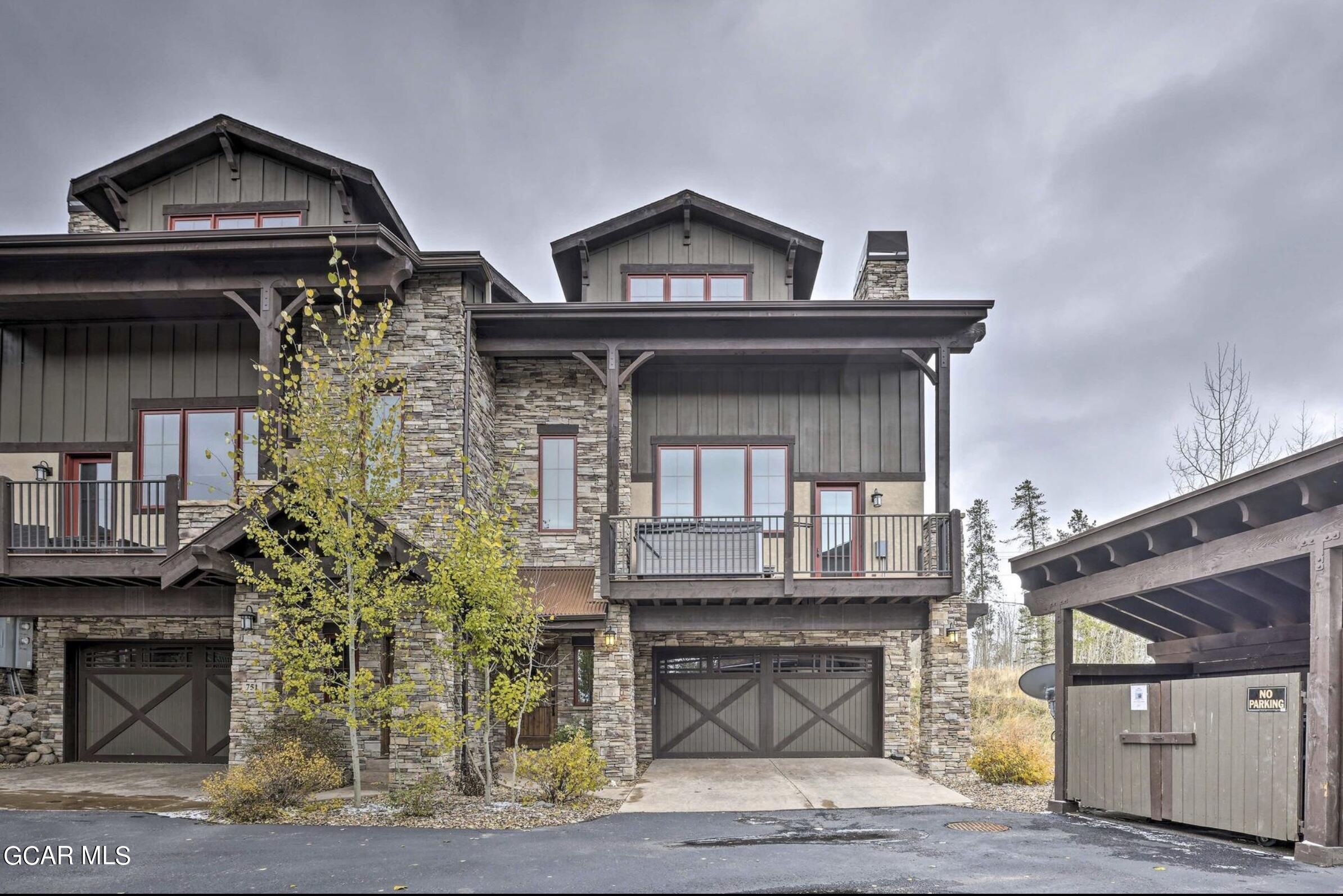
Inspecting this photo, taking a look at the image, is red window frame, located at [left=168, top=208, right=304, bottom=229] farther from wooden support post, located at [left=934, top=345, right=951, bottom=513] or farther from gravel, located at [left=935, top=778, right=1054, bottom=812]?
gravel, located at [left=935, top=778, right=1054, bottom=812]

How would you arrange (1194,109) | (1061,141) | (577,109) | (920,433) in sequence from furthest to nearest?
(577,109), (1061,141), (1194,109), (920,433)

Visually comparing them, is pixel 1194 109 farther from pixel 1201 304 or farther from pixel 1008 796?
pixel 1008 796

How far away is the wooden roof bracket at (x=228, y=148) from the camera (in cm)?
1422

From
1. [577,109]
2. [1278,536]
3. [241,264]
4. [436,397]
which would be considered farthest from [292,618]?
[577,109]

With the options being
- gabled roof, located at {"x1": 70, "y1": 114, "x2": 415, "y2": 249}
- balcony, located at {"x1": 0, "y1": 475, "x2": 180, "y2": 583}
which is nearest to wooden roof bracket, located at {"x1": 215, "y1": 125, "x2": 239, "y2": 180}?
gabled roof, located at {"x1": 70, "y1": 114, "x2": 415, "y2": 249}

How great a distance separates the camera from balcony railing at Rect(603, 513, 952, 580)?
43.3 feet

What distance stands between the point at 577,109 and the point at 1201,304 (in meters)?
17.1

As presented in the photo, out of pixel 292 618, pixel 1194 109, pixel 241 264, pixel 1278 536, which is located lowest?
pixel 292 618

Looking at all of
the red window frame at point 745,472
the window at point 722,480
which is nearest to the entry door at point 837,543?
the red window frame at point 745,472

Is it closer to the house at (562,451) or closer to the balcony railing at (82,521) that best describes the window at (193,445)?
the house at (562,451)

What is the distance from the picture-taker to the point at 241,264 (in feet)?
42.4

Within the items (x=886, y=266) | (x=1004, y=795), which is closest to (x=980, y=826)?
(x=1004, y=795)

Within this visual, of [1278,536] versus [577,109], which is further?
[577,109]

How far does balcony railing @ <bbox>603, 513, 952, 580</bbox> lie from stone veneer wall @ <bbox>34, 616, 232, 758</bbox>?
23.3 feet
